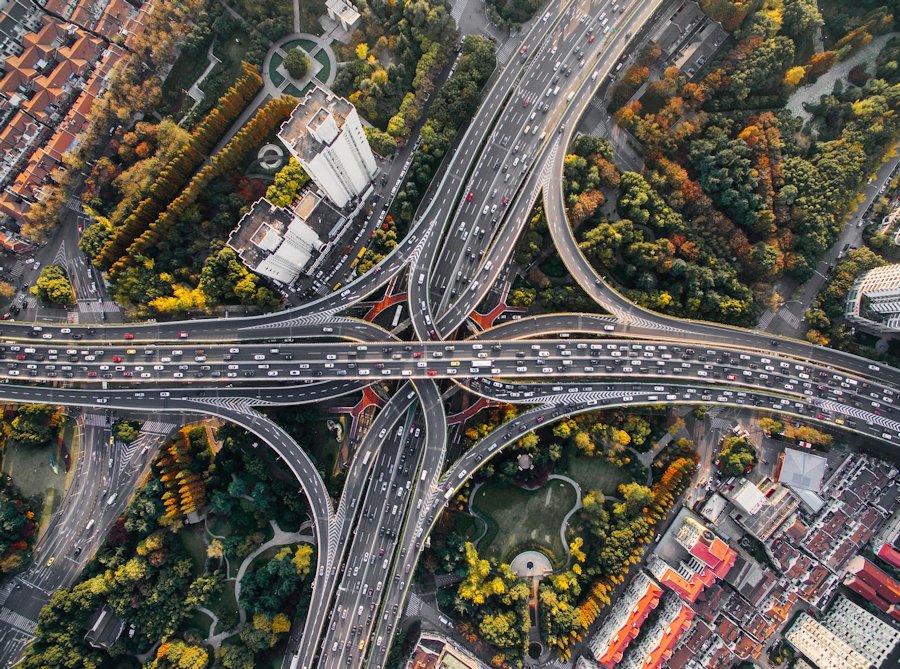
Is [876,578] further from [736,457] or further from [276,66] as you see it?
[276,66]

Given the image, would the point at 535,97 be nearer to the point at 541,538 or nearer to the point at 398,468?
the point at 398,468

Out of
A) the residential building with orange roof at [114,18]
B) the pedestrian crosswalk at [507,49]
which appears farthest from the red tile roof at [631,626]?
the residential building with orange roof at [114,18]

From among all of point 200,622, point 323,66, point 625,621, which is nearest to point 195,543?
point 200,622

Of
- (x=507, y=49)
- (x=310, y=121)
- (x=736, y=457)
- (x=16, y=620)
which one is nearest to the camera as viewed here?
(x=310, y=121)

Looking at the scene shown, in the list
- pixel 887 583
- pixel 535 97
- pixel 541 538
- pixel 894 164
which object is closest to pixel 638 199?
pixel 535 97

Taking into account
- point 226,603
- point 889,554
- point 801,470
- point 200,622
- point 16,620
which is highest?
point 801,470

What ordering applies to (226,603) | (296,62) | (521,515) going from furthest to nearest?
(521,515) → (296,62) → (226,603)
